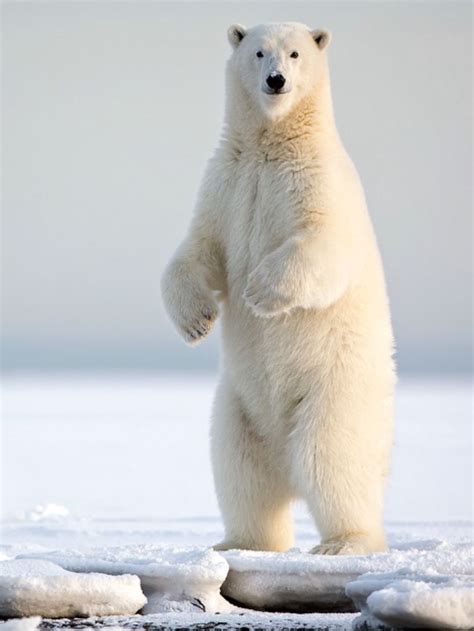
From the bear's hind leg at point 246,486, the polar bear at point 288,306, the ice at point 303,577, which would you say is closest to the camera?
the ice at point 303,577

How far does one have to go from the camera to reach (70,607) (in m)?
3.86

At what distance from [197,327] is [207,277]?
260mm

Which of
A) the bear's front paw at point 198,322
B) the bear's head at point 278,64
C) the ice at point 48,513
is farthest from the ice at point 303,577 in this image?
the ice at point 48,513

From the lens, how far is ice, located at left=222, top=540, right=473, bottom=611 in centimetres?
414

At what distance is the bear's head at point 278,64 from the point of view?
17.1 feet

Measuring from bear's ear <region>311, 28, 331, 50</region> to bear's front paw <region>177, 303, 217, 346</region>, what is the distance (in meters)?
1.28

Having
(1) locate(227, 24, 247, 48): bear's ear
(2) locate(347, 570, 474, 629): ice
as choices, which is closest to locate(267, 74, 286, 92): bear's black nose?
(1) locate(227, 24, 247, 48): bear's ear

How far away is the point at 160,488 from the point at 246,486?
242 inches

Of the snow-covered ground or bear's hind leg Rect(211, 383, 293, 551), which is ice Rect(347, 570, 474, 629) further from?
bear's hind leg Rect(211, 383, 293, 551)

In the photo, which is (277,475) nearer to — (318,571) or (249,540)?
(249,540)

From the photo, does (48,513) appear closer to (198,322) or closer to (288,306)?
(198,322)

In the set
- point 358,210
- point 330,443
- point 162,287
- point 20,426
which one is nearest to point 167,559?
point 330,443

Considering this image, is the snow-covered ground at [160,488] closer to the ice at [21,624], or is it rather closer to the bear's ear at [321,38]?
the ice at [21,624]

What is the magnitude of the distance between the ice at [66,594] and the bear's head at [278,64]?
2.24m
